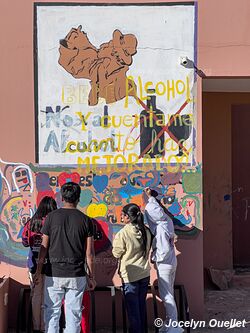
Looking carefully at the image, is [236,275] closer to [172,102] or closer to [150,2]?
[172,102]

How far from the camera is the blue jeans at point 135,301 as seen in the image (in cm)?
652

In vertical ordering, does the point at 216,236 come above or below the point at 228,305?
above

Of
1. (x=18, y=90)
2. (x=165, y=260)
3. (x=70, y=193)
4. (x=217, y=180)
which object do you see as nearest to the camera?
(x=70, y=193)

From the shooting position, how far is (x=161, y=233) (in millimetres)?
6855

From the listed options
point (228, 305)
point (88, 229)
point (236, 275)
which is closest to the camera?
point (88, 229)

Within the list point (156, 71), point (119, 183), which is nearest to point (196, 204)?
point (119, 183)

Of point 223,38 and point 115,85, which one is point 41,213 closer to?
point 115,85

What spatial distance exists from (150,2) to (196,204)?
2.65m

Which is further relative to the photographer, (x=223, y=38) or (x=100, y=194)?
(x=223, y=38)

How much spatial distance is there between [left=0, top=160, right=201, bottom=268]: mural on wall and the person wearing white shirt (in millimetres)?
545

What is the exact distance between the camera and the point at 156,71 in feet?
24.5

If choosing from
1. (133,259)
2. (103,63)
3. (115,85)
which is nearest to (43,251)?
(133,259)

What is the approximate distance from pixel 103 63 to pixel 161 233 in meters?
2.30

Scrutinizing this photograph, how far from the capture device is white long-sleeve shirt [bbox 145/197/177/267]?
22.3 feet
